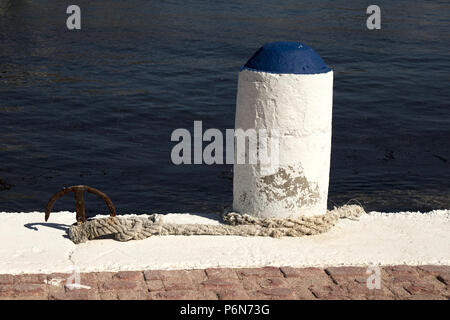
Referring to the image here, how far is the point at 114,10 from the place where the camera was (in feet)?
69.7

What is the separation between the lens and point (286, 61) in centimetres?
601

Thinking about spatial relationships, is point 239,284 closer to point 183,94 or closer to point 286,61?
point 286,61

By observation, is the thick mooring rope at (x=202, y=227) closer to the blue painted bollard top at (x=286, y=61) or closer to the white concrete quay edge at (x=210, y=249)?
the white concrete quay edge at (x=210, y=249)

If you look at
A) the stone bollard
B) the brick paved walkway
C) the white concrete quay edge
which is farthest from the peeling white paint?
the brick paved walkway

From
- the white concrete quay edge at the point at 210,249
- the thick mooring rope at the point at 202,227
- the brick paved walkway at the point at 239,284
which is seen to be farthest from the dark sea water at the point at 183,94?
A: the brick paved walkway at the point at 239,284

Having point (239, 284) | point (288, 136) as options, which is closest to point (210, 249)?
point (239, 284)

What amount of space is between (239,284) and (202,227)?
1.04m

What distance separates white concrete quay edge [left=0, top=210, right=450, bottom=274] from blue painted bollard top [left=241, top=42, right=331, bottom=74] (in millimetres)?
1294

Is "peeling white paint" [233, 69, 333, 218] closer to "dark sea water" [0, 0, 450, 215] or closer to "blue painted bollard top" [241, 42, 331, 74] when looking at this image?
"blue painted bollard top" [241, 42, 331, 74]

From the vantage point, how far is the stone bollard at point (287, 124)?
19.6ft

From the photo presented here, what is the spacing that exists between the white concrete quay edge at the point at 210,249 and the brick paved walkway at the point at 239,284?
13cm

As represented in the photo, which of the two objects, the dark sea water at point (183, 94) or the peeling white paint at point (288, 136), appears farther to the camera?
the dark sea water at point (183, 94)
